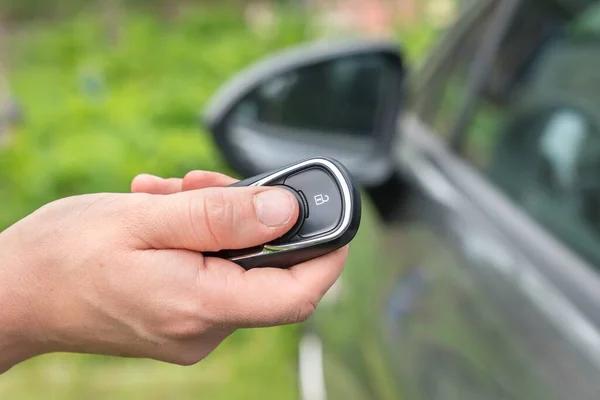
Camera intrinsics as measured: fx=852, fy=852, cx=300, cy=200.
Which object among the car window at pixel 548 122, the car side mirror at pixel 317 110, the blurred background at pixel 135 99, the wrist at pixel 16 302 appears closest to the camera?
the wrist at pixel 16 302

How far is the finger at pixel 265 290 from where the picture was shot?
104cm

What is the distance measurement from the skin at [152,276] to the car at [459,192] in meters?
0.41

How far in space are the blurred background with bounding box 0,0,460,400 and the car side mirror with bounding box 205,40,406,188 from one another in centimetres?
93

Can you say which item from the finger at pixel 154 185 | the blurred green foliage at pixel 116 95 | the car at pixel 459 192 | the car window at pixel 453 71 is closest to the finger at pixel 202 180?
the finger at pixel 154 185

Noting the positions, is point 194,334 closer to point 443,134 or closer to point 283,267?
point 283,267

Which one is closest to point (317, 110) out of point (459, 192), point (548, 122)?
point (459, 192)

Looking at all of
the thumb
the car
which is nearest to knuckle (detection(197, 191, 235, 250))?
the thumb

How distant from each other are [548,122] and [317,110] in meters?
0.74

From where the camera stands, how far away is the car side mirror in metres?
2.25

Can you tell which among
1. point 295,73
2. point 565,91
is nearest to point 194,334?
point 565,91

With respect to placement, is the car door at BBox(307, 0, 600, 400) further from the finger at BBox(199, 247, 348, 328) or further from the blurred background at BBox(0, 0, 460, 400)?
the blurred background at BBox(0, 0, 460, 400)

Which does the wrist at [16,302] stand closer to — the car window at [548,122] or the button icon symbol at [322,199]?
the button icon symbol at [322,199]

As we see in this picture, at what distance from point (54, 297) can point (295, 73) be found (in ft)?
4.30

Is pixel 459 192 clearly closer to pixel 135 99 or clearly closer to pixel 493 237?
pixel 493 237
